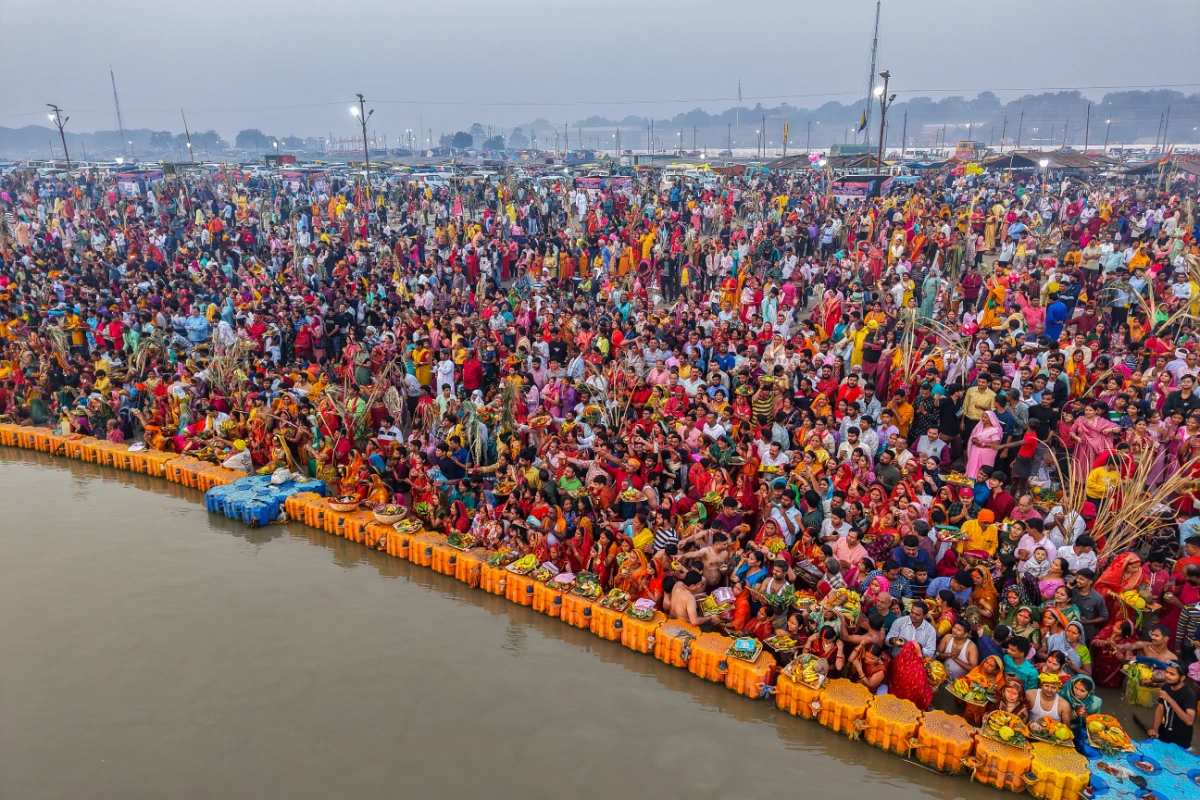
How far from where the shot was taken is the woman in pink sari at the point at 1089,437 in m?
7.70

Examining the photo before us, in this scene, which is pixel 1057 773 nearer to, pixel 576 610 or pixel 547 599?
pixel 576 610

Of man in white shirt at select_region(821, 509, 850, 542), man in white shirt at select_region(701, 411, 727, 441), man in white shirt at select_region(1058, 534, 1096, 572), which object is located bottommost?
man in white shirt at select_region(821, 509, 850, 542)

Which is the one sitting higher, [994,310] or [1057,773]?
[994,310]

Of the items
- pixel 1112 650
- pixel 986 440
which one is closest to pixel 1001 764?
pixel 1112 650

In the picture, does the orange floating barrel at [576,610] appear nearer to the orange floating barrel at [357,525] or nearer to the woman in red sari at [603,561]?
the woman in red sari at [603,561]

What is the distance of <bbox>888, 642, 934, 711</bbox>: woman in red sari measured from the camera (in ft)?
20.0

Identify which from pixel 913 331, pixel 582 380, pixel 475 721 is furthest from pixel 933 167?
pixel 475 721

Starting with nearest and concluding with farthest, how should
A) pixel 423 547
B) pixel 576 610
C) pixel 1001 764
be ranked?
pixel 1001 764, pixel 576 610, pixel 423 547

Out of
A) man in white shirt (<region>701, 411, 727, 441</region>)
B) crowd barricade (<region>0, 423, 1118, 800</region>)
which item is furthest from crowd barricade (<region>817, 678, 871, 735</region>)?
man in white shirt (<region>701, 411, 727, 441</region>)

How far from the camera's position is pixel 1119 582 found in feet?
20.9

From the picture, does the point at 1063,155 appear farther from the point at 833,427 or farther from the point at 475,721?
the point at 475,721

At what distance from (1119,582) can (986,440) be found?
2312 mm

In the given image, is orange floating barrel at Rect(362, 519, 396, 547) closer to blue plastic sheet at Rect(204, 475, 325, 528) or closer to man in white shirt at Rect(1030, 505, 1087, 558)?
blue plastic sheet at Rect(204, 475, 325, 528)

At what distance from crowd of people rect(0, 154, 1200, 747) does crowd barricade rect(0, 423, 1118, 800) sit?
0.87 feet
